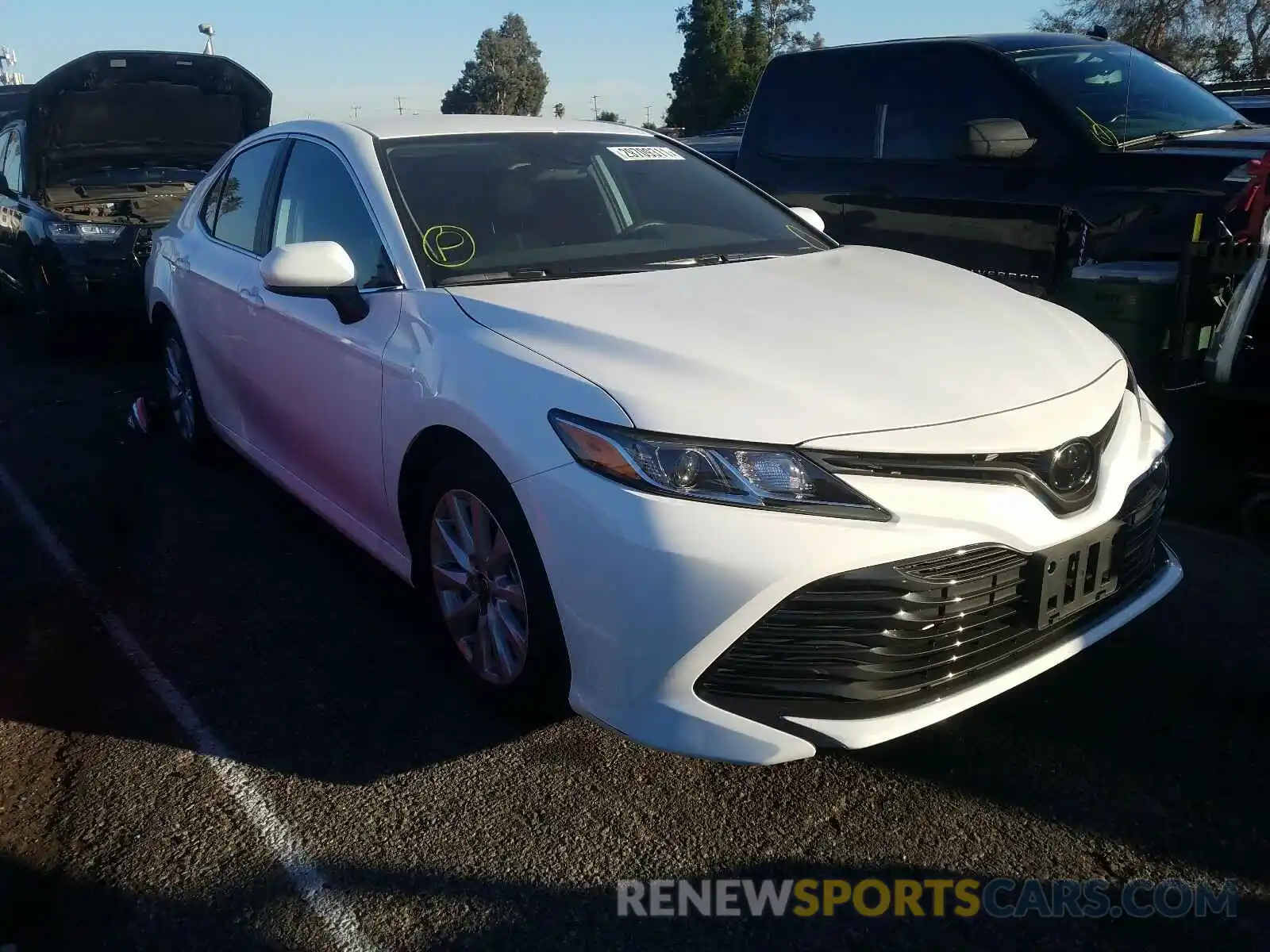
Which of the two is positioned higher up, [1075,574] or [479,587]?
[1075,574]

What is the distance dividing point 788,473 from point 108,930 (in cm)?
174

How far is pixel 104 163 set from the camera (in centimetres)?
886

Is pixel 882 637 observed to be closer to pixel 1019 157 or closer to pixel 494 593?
pixel 494 593

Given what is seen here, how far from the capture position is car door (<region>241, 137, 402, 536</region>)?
11.2ft

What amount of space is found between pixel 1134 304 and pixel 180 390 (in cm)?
436

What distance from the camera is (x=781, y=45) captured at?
7231cm

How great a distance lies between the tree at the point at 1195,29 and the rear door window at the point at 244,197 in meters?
13.0

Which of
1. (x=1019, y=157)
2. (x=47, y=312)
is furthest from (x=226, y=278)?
(x=47, y=312)

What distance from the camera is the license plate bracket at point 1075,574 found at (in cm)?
260

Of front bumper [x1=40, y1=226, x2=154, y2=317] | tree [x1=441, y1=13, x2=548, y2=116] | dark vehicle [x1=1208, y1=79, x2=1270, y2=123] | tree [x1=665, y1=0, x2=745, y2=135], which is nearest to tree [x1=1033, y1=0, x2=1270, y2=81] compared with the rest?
dark vehicle [x1=1208, y1=79, x2=1270, y2=123]

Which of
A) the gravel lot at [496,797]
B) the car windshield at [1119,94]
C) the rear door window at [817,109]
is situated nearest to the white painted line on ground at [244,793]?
the gravel lot at [496,797]

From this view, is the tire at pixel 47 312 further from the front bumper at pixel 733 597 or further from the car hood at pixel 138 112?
the front bumper at pixel 733 597

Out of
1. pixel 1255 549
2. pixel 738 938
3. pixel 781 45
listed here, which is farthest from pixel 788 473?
pixel 781 45

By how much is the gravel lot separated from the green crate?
994 millimetres
